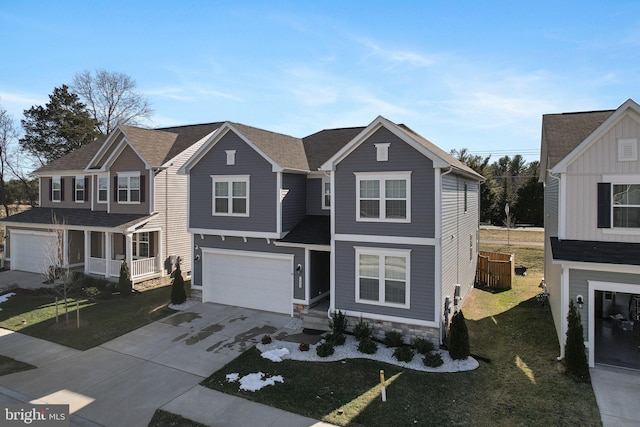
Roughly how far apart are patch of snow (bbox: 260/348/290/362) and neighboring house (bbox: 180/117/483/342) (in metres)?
2.46

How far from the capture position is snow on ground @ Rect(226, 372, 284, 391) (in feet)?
33.3

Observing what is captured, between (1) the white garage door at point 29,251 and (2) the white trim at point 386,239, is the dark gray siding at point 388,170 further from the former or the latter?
(1) the white garage door at point 29,251

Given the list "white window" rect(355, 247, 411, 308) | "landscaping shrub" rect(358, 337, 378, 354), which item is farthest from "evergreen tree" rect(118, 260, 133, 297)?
"landscaping shrub" rect(358, 337, 378, 354)

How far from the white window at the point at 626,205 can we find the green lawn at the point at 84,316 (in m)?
16.4

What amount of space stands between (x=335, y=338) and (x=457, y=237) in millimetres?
6553

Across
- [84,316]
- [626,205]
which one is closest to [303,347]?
[84,316]

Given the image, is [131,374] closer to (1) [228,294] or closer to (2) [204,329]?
(2) [204,329]

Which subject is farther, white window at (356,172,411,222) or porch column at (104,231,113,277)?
porch column at (104,231,113,277)

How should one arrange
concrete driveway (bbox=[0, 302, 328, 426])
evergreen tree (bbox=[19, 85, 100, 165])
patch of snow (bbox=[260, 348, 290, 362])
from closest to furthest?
1. concrete driveway (bbox=[0, 302, 328, 426])
2. patch of snow (bbox=[260, 348, 290, 362])
3. evergreen tree (bbox=[19, 85, 100, 165])

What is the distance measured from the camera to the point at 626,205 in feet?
36.0

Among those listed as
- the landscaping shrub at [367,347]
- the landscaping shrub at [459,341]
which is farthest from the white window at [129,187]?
the landscaping shrub at [459,341]

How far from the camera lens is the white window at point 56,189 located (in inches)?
1047

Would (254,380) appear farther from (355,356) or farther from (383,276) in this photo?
(383,276)

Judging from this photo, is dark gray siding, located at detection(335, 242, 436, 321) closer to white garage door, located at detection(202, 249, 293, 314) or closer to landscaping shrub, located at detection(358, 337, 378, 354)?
landscaping shrub, located at detection(358, 337, 378, 354)
